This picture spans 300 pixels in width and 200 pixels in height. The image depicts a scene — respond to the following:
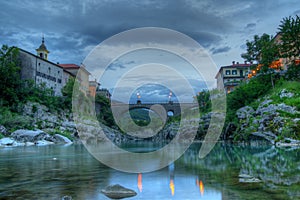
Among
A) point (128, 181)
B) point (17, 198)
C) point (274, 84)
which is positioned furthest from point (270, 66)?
point (17, 198)

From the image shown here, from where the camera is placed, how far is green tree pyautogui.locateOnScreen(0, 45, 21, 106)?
59906mm

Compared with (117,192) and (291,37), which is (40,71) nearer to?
(291,37)

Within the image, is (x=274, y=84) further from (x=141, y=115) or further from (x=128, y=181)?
(x=141, y=115)

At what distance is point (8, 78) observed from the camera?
61.5 meters

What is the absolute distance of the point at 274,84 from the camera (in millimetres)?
50594

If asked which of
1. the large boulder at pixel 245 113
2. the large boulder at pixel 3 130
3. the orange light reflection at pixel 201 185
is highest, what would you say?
the large boulder at pixel 245 113

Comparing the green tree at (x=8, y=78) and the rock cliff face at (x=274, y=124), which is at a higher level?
the green tree at (x=8, y=78)

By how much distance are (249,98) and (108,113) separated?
54.4m

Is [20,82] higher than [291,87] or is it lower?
higher

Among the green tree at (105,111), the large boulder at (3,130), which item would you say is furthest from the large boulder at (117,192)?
the green tree at (105,111)

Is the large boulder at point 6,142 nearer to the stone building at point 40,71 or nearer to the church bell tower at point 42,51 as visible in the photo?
the stone building at point 40,71

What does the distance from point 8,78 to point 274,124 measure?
54790 mm

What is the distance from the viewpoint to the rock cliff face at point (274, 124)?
30.6 meters

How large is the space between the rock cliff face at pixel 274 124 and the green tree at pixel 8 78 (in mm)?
47330
